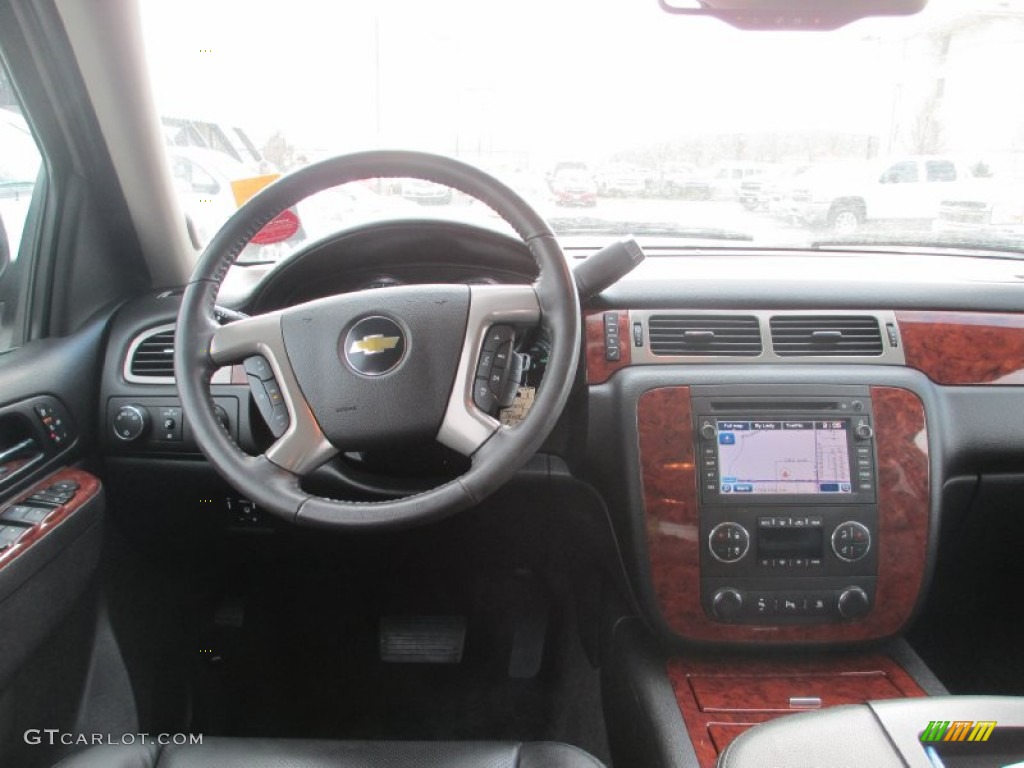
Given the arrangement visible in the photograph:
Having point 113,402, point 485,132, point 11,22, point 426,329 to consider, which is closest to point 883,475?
point 426,329

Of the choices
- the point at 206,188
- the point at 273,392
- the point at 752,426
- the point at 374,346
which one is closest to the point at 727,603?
the point at 752,426

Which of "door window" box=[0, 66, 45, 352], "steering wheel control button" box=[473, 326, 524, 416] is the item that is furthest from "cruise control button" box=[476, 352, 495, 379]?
"door window" box=[0, 66, 45, 352]

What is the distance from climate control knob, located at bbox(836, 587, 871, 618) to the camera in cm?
184

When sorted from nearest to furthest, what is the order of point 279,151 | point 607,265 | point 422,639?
1. point 607,265
2. point 279,151
3. point 422,639

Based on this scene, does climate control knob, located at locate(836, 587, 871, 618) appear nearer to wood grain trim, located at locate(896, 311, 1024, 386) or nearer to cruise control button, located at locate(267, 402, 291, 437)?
wood grain trim, located at locate(896, 311, 1024, 386)

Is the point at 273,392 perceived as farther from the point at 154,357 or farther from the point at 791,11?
the point at 791,11

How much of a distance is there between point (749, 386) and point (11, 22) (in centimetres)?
180

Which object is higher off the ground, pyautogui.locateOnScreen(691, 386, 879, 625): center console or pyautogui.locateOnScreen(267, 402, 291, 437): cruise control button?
pyautogui.locateOnScreen(267, 402, 291, 437): cruise control button

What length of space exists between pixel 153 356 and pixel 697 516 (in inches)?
52.9

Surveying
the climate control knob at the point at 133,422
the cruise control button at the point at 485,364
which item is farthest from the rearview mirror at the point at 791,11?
the climate control knob at the point at 133,422

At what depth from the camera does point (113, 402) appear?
203 cm

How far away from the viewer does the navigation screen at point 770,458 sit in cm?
183

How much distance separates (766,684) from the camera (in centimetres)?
182

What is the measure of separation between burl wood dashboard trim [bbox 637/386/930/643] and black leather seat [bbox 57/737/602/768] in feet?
1.63
